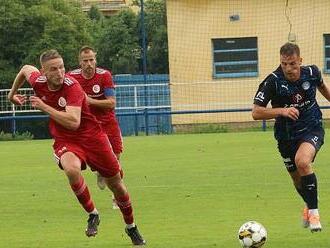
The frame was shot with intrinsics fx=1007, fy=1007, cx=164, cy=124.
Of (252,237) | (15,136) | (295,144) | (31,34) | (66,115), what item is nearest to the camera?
(252,237)

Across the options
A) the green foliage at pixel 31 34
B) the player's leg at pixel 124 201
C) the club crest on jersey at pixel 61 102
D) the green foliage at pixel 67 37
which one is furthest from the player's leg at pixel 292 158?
the green foliage at pixel 31 34

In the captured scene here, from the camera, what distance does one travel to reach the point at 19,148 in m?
28.3

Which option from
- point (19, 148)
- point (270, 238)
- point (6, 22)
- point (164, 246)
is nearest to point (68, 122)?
point (164, 246)

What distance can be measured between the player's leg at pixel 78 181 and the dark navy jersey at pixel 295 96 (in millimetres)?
2190

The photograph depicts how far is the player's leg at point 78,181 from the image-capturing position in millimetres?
10383

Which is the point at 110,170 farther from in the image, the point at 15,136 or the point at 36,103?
the point at 15,136

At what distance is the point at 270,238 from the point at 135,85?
77.6 feet

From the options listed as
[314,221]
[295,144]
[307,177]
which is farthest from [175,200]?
[314,221]

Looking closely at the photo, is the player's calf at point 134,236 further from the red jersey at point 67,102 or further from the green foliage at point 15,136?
the green foliage at point 15,136

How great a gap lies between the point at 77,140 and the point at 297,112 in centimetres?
238

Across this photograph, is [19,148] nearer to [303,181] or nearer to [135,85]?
[135,85]

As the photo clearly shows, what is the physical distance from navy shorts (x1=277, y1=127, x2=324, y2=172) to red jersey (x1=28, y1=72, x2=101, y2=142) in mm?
2187

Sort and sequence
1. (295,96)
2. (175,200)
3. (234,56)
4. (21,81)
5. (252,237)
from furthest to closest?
(234,56)
(175,200)
(21,81)
(295,96)
(252,237)

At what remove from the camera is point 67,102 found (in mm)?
10453
